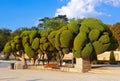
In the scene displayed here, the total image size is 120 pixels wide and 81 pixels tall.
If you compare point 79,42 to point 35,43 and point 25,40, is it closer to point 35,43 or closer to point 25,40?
point 35,43

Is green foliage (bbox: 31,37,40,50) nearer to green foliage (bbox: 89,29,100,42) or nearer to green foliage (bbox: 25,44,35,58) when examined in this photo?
→ green foliage (bbox: 25,44,35,58)

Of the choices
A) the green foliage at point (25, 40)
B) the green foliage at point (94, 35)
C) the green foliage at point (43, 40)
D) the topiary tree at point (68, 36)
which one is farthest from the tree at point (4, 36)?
the green foliage at point (94, 35)

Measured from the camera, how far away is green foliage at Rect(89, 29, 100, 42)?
87.5 ft

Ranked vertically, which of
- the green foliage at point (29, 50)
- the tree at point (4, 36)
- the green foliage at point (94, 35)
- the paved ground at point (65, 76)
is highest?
the tree at point (4, 36)

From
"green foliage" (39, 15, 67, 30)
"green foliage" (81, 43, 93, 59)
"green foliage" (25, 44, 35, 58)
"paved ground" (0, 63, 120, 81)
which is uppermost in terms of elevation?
"green foliage" (39, 15, 67, 30)

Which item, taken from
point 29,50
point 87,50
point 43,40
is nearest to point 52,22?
point 29,50

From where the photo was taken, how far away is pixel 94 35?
2672 cm

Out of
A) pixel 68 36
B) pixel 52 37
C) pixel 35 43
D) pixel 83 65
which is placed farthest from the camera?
pixel 35 43

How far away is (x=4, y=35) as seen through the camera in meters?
86.6

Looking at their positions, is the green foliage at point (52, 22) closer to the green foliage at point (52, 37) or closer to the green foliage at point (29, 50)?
the green foliage at point (29, 50)

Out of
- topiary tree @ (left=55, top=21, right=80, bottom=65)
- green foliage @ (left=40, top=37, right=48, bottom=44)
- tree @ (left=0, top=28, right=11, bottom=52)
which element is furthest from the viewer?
tree @ (left=0, top=28, right=11, bottom=52)

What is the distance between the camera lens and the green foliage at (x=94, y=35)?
26656 millimetres

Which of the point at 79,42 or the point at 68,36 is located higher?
the point at 68,36

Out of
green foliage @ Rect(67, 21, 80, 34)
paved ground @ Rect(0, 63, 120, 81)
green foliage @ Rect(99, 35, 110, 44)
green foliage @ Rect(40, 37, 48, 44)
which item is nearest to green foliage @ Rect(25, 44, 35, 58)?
green foliage @ Rect(40, 37, 48, 44)
